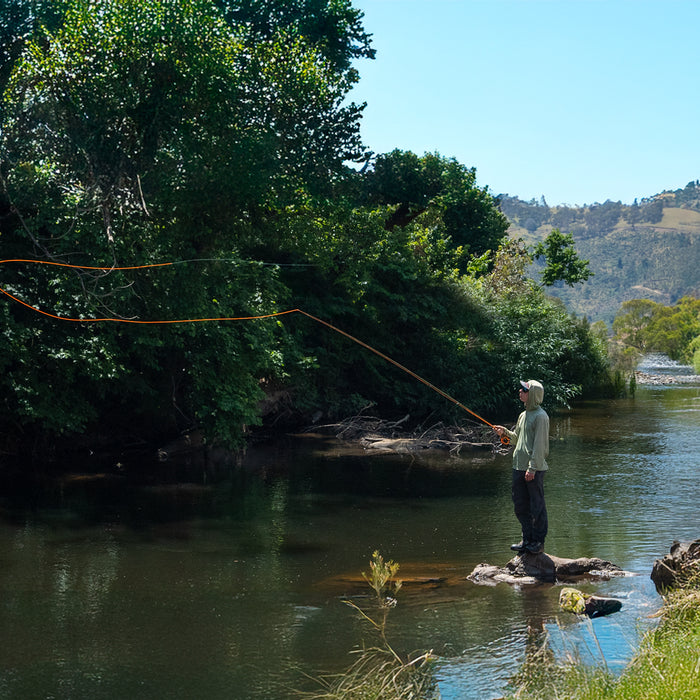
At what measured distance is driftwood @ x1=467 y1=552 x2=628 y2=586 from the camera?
10.5 meters

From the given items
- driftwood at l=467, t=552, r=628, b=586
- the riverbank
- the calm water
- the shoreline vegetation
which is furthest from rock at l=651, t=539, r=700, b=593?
the riverbank

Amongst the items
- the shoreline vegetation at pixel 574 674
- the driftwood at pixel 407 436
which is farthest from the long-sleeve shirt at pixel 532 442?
the driftwood at pixel 407 436

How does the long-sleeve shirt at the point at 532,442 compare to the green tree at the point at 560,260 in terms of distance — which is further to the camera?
the green tree at the point at 560,260

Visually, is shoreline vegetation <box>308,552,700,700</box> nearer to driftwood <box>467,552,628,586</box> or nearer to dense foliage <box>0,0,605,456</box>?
driftwood <box>467,552,628,586</box>

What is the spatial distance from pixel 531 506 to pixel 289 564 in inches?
123

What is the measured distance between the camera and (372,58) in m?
32.6

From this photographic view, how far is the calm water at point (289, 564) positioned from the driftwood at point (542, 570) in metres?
0.22

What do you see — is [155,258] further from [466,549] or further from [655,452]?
[655,452]

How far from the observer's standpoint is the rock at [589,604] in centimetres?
870

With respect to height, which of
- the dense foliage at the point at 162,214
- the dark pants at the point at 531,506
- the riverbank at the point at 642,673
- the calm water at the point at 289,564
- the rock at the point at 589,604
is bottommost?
the calm water at the point at 289,564

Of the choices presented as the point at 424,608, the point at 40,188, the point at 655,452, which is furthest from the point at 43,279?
the point at 655,452

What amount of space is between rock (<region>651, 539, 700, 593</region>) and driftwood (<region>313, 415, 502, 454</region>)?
13.1 metres

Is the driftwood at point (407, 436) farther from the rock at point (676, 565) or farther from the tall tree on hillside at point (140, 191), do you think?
the rock at point (676, 565)

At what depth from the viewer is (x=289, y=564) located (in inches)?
460
